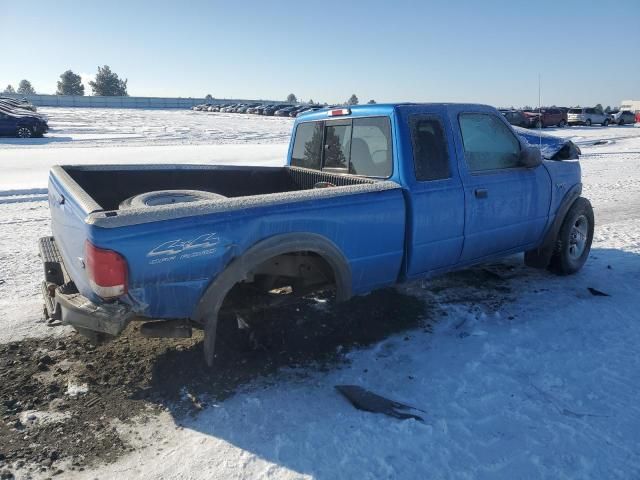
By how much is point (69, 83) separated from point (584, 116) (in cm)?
9377

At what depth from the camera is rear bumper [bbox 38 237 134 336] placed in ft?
9.15

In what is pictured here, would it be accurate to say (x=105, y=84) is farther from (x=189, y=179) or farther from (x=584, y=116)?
(x=189, y=179)

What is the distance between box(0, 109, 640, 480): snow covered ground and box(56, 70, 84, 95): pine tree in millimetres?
107785

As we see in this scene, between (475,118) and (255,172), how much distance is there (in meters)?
2.27

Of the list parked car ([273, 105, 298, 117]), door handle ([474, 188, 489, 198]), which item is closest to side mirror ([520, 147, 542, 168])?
door handle ([474, 188, 489, 198])

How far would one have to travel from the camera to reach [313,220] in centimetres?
335

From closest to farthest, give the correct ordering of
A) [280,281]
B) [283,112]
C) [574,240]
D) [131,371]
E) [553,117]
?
[131,371]
[280,281]
[574,240]
[553,117]
[283,112]

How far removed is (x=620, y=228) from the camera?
24.7 feet

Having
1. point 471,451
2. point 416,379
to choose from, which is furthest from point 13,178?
point 471,451

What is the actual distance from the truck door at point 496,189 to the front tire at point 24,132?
77.7 ft

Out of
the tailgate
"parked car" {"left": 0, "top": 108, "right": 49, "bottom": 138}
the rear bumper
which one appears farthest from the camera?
"parked car" {"left": 0, "top": 108, "right": 49, "bottom": 138}

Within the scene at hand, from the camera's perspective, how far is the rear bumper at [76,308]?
279 centimetres

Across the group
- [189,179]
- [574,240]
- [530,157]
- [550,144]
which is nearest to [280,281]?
[189,179]

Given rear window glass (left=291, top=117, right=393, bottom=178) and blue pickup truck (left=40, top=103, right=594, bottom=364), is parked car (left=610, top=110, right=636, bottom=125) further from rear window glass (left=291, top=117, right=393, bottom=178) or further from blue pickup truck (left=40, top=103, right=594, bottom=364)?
rear window glass (left=291, top=117, right=393, bottom=178)
